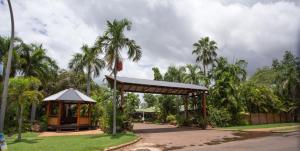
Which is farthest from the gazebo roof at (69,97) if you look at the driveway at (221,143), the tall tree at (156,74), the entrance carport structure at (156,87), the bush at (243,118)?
the tall tree at (156,74)

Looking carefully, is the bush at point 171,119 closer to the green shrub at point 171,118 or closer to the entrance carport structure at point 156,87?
the green shrub at point 171,118

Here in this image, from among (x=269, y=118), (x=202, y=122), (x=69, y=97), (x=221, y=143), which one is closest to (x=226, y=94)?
(x=202, y=122)

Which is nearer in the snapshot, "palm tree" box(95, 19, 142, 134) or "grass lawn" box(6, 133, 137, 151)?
"grass lawn" box(6, 133, 137, 151)

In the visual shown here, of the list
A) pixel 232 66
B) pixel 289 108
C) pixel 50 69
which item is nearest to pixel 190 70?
pixel 232 66

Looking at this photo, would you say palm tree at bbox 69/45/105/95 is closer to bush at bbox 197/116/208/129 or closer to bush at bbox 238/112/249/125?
bush at bbox 197/116/208/129

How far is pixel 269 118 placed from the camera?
32062 mm

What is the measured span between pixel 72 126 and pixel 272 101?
25855 mm

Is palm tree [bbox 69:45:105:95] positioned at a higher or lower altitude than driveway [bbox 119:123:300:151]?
higher

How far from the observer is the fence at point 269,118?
2995 cm

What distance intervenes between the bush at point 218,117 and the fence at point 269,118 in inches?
205

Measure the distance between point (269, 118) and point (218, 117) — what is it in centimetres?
1105

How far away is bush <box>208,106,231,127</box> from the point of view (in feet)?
83.4


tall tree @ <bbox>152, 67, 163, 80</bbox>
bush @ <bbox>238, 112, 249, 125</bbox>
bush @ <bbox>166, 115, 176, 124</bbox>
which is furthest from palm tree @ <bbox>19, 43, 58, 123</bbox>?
bush @ <bbox>238, 112, 249, 125</bbox>

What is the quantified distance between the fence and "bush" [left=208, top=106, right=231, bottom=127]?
5202 mm
